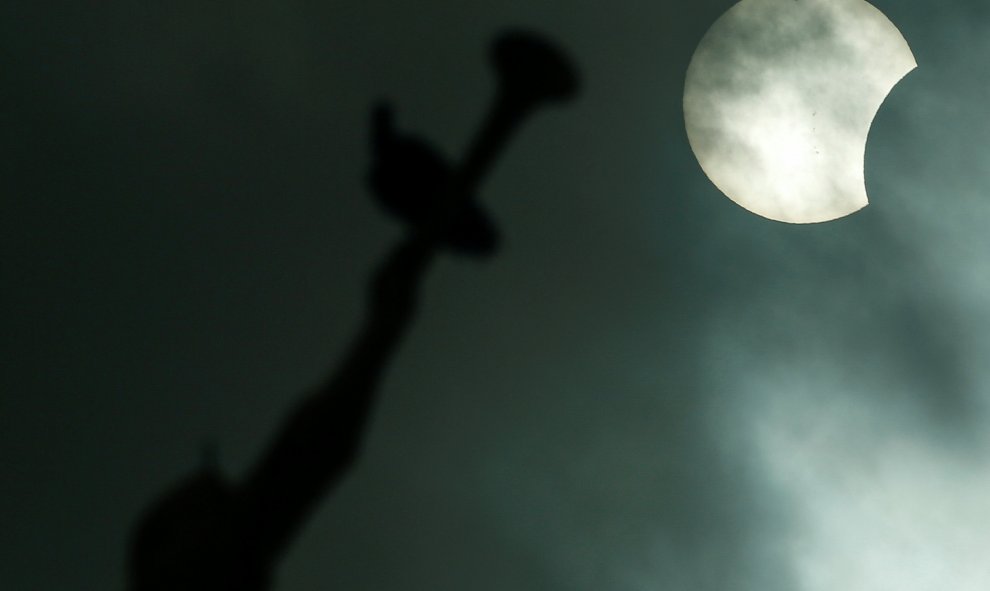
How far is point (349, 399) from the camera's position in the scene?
10273 mm

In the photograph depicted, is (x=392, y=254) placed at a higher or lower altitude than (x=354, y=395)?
higher

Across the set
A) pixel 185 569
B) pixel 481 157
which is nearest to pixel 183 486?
pixel 185 569

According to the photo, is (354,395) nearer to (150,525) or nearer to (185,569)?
(185,569)

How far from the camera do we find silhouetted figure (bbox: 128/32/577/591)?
33.8 feet

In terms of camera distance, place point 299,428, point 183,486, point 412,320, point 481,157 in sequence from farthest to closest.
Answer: point 183,486 < point 481,157 < point 412,320 < point 299,428

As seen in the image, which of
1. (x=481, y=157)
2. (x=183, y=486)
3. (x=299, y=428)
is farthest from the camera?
(x=183, y=486)

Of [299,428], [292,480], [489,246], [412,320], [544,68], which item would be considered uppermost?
[544,68]

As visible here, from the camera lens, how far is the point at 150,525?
13.2 meters

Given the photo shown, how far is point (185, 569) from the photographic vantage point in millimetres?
11258

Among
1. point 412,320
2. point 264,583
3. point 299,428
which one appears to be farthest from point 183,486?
point 412,320

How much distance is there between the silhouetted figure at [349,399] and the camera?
10.3 m

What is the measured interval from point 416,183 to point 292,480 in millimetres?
4476

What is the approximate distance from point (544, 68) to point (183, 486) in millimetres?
8727

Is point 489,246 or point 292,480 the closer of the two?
point 292,480
